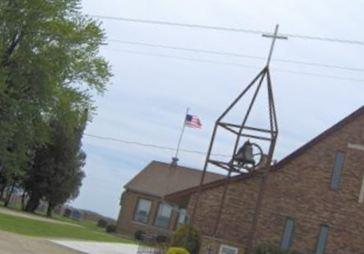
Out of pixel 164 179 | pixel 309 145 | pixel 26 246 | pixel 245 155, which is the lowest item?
pixel 26 246

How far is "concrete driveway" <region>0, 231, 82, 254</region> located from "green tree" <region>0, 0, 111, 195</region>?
42.4 feet

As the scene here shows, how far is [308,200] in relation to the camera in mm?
32906

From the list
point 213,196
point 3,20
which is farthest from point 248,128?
point 3,20

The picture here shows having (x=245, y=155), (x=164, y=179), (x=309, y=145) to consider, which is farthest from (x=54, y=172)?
(x=245, y=155)

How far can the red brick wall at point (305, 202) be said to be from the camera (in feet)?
106

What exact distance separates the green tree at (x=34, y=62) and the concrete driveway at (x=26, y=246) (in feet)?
42.4

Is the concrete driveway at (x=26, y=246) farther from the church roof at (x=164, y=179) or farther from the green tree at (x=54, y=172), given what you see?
the church roof at (x=164, y=179)

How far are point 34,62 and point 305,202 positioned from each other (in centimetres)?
1678

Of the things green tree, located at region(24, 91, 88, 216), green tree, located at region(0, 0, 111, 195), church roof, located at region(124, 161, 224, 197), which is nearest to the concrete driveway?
green tree, located at region(0, 0, 111, 195)

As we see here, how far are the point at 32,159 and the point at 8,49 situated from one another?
55.0 feet

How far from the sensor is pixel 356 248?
105ft

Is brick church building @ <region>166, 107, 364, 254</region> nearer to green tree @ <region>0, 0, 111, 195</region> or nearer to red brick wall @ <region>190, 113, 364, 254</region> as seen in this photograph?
red brick wall @ <region>190, 113, 364, 254</region>

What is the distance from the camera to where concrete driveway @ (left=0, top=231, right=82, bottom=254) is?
2350cm

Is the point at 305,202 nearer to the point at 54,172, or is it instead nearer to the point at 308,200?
the point at 308,200
